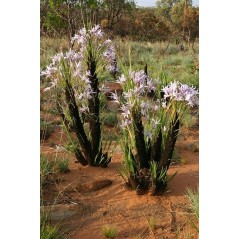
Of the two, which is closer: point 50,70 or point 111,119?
point 50,70

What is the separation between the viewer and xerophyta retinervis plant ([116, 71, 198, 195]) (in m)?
2.29

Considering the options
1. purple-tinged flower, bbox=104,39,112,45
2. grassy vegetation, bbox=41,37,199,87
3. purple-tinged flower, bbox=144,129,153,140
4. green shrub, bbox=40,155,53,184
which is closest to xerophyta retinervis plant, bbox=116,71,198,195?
purple-tinged flower, bbox=144,129,153,140

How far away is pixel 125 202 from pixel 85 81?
0.59m

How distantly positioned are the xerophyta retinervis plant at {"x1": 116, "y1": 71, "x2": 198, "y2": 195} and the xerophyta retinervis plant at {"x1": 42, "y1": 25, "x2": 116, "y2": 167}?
0.92 feet

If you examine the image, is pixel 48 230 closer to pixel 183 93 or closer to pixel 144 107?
pixel 144 107

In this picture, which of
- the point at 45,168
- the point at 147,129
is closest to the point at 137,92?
the point at 147,129

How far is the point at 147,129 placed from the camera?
7.86 ft

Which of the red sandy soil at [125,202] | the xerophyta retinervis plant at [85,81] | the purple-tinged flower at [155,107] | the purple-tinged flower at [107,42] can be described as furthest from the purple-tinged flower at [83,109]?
the purple-tinged flower at [155,107]

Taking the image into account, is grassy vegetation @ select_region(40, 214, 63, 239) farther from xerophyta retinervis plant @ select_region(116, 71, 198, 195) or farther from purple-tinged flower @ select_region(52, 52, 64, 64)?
purple-tinged flower @ select_region(52, 52, 64, 64)
